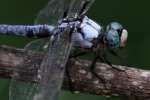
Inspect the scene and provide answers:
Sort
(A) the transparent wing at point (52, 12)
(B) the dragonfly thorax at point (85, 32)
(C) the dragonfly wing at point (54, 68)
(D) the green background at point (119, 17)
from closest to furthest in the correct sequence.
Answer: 1. (C) the dragonfly wing at point (54, 68)
2. (B) the dragonfly thorax at point (85, 32)
3. (A) the transparent wing at point (52, 12)
4. (D) the green background at point (119, 17)

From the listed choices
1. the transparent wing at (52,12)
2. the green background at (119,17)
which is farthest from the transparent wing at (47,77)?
the green background at (119,17)

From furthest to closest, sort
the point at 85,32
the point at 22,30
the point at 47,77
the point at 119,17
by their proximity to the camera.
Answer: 1. the point at 119,17
2. the point at 22,30
3. the point at 85,32
4. the point at 47,77

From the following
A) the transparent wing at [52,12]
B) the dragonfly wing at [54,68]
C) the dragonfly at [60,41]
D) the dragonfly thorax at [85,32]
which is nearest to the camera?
the dragonfly wing at [54,68]

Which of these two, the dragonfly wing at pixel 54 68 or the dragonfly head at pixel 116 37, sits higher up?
the dragonfly head at pixel 116 37

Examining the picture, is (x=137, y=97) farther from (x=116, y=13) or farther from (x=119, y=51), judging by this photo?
(x=116, y=13)

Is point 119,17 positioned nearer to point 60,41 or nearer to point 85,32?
point 85,32

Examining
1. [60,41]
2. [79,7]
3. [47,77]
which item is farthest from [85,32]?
[47,77]

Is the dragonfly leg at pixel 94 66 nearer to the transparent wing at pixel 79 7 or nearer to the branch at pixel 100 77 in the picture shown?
the branch at pixel 100 77
